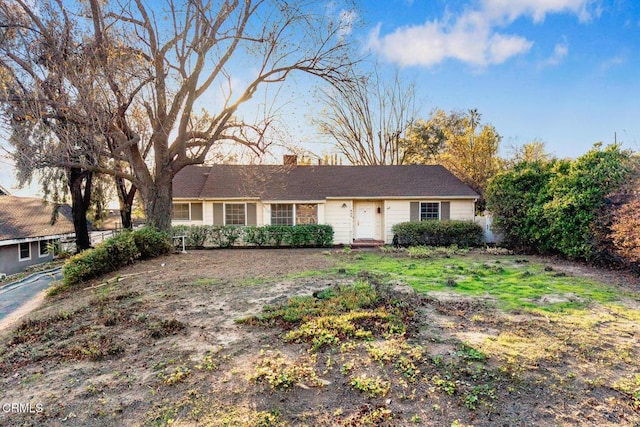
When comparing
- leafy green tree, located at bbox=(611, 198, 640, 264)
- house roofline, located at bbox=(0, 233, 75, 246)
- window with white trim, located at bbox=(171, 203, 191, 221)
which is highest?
window with white trim, located at bbox=(171, 203, 191, 221)

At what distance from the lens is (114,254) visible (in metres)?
9.01

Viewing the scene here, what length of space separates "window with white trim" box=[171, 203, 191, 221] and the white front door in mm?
8552

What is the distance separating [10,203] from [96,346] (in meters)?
24.6

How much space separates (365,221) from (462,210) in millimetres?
4839

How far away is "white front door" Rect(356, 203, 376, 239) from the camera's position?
54.6ft

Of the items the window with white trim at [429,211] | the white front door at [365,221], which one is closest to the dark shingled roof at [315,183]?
the window with white trim at [429,211]

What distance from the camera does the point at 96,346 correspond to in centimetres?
394

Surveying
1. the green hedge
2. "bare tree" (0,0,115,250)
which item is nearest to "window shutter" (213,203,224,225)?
"bare tree" (0,0,115,250)

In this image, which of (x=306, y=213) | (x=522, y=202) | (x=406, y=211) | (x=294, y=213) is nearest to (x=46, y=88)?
(x=294, y=213)

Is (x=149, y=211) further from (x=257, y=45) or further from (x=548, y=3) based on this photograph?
(x=548, y=3)

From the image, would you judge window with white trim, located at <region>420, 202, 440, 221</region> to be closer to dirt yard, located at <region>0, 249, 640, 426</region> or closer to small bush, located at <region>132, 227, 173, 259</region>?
dirt yard, located at <region>0, 249, 640, 426</region>

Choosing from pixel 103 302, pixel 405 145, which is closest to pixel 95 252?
pixel 103 302

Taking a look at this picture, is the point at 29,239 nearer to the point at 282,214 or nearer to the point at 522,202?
the point at 282,214

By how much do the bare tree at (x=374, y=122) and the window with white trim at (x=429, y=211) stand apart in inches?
514
